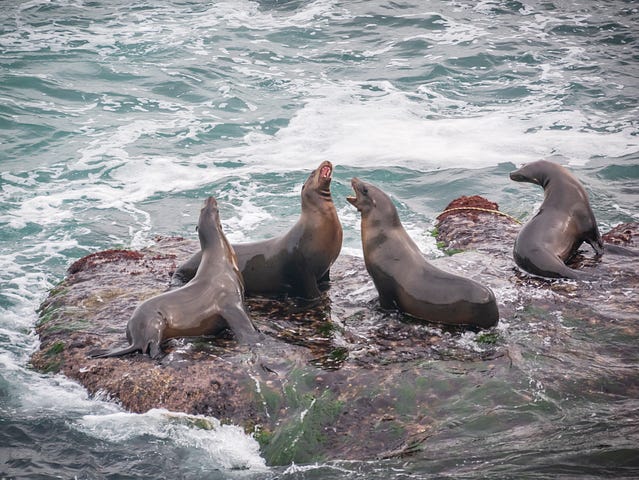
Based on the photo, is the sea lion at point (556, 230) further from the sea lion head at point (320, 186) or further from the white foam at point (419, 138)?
the white foam at point (419, 138)

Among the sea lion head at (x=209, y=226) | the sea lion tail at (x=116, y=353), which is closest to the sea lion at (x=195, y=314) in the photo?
the sea lion tail at (x=116, y=353)

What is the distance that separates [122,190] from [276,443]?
31.7 feet

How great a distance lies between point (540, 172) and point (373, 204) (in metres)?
2.82

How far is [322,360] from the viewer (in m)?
6.46

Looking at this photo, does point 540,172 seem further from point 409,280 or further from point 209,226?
point 209,226

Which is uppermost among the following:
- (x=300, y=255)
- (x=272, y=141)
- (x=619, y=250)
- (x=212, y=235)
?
(x=212, y=235)

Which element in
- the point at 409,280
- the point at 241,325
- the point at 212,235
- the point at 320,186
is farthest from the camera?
the point at 320,186

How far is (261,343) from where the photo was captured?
22.2 feet

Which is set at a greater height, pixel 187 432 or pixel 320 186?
pixel 320 186

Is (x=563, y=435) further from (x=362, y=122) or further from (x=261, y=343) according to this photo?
(x=362, y=122)

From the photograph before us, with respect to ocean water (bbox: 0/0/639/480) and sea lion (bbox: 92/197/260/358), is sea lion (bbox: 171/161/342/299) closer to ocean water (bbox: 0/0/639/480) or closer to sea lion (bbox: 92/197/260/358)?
sea lion (bbox: 92/197/260/358)

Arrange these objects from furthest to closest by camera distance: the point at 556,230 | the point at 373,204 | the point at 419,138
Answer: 1. the point at 419,138
2. the point at 556,230
3. the point at 373,204

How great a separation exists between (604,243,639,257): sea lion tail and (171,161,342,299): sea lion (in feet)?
10.6

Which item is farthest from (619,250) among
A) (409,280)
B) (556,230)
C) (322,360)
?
(322,360)
